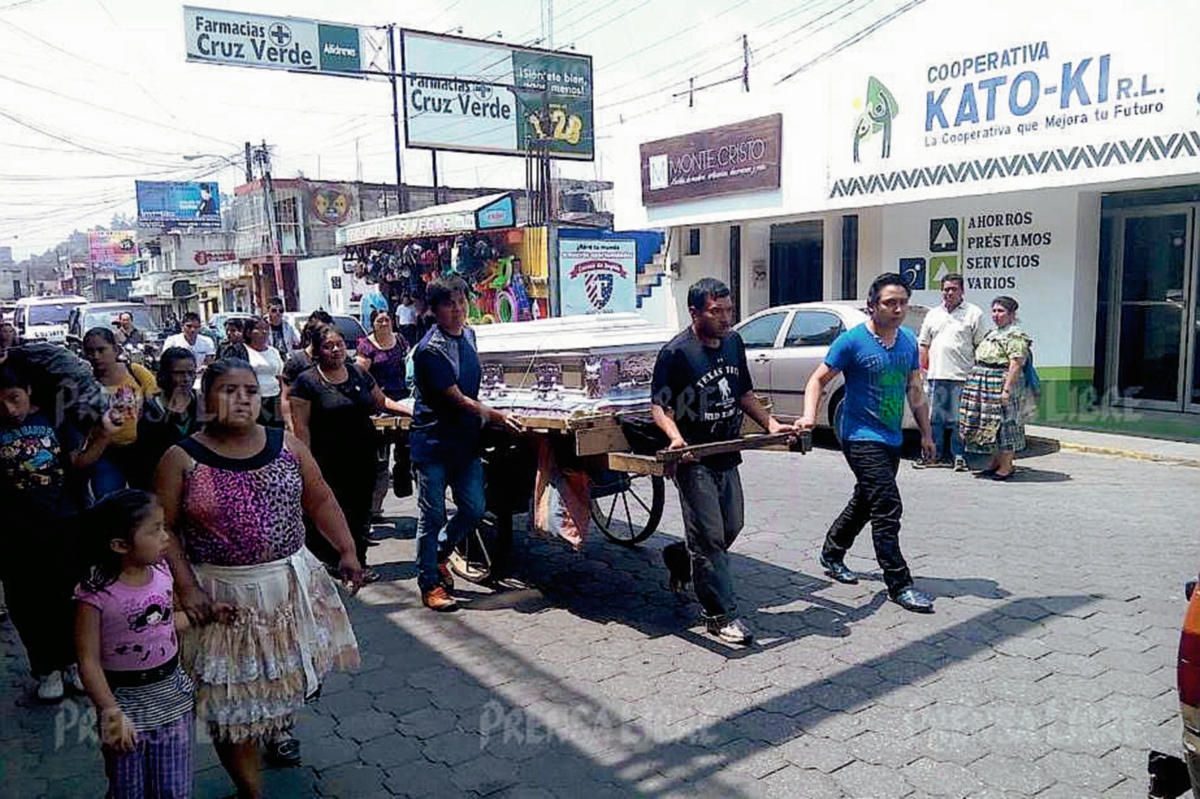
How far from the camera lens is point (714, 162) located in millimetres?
14773

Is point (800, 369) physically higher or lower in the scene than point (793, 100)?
lower

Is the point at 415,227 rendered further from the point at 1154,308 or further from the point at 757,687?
the point at 757,687

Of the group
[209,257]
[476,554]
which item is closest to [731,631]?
[476,554]

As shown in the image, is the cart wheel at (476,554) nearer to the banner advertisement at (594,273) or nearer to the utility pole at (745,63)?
Answer: the banner advertisement at (594,273)

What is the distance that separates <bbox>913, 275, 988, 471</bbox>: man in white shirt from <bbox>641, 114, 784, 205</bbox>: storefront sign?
5299 mm

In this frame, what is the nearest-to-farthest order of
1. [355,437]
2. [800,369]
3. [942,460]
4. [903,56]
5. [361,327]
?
[355,437]
[942,460]
[800,369]
[903,56]
[361,327]

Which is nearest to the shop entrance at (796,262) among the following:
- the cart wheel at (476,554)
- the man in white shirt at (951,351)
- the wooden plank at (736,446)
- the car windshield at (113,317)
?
the man in white shirt at (951,351)

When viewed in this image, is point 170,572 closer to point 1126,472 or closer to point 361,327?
point 1126,472

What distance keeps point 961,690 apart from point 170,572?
3199 millimetres

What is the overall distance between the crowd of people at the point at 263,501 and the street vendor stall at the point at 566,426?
0.81 feet

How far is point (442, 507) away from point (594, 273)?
13180 millimetres

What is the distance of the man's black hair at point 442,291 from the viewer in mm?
5059

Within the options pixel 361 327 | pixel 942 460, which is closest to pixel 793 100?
pixel 942 460

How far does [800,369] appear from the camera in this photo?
10172 millimetres
